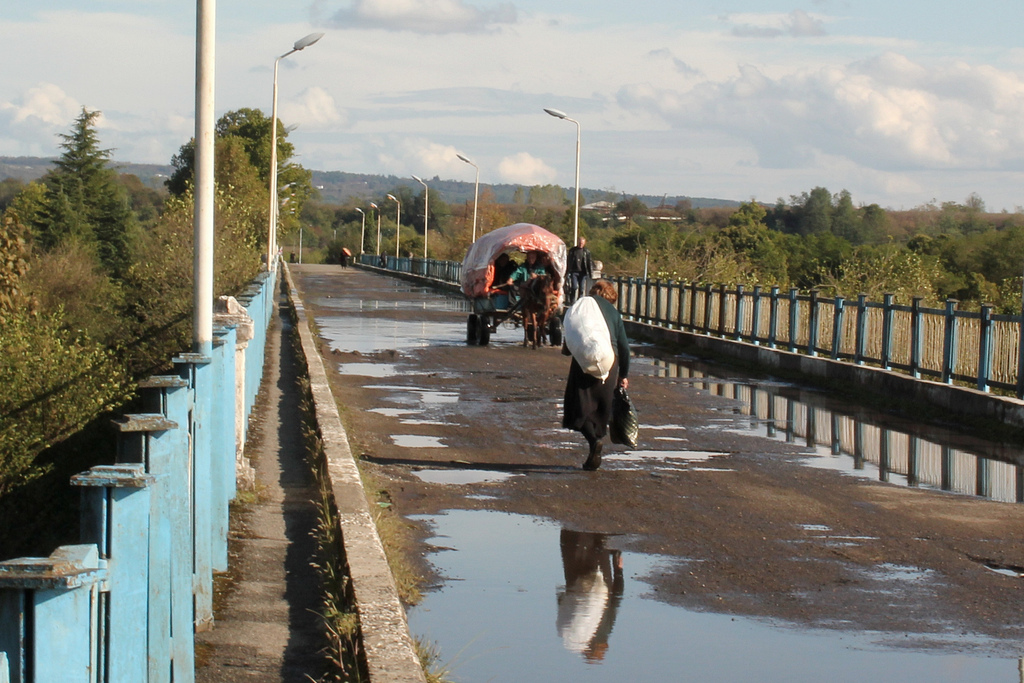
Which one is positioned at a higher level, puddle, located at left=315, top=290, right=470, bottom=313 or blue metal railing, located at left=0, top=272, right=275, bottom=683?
blue metal railing, located at left=0, top=272, right=275, bottom=683

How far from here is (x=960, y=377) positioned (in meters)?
15.4

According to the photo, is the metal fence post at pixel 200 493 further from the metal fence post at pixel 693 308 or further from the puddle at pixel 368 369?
the metal fence post at pixel 693 308

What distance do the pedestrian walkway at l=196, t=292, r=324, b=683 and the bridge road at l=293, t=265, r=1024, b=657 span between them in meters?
0.73

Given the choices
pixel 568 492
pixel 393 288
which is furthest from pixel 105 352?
pixel 393 288

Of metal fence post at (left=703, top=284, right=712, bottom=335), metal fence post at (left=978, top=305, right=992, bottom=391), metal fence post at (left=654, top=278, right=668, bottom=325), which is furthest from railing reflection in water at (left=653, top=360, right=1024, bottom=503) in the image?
metal fence post at (left=654, top=278, right=668, bottom=325)

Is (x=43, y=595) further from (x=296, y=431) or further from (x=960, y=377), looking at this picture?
(x=960, y=377)

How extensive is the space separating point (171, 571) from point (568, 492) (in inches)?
207

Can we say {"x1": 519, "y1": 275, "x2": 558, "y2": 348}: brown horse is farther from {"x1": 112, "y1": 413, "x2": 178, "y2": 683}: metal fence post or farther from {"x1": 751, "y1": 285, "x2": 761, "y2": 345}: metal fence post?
{"x1": 112, "y1": 413, "x2": 178, "y2": 683}: metal fence post

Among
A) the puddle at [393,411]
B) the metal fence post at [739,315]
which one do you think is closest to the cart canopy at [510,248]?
the metal fence post at [739,315]

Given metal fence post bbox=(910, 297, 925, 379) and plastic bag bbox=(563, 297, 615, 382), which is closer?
plastic bag bbox=(563, 297, 615, 382)

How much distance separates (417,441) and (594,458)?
2144mm

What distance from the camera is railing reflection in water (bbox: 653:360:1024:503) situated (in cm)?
1052

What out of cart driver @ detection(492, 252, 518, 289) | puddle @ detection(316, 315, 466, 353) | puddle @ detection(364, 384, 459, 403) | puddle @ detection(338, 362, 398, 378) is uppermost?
cart driver @ detection(492, 252, 518, 289)

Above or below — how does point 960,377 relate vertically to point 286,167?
below
